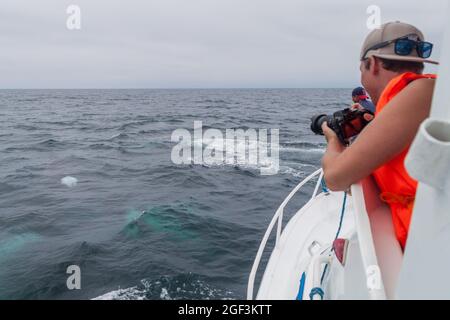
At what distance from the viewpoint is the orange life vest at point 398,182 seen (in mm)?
1635

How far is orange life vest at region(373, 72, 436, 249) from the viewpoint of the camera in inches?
64.4

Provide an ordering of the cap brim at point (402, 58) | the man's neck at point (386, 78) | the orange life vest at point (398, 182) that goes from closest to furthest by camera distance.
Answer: the orange life vest at point (398, 182) < the cap brim at point (402, 58) < the man's neck at point (386, 78)

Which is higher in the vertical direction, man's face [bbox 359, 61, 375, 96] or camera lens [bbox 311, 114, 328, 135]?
man's face [bbox 359, 61, 375, 96]

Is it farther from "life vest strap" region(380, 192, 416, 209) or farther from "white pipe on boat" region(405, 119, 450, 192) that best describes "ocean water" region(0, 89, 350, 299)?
"white pipe on boat" region(405, 119, 450, 192)

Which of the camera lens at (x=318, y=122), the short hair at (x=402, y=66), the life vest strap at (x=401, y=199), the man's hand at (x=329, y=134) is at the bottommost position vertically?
the life vest strap at (x=401, y=199)

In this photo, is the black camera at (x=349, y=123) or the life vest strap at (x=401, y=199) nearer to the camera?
the life vest strap at (x=401, y=199)

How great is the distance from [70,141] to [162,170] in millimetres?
10559

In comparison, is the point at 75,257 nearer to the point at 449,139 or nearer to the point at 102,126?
the point at 449,139

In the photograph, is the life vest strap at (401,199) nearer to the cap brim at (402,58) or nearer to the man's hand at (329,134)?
the man's hand at (329,134)

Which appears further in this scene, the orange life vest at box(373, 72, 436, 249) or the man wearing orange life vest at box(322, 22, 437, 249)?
the orange life vest at box(373, 72, 436, 249)

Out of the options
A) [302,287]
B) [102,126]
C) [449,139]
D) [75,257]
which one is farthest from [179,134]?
[449,139]

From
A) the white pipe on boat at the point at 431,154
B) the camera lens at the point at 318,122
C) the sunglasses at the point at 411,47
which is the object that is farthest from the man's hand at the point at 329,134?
the white pipe on boat at the point at 431,154

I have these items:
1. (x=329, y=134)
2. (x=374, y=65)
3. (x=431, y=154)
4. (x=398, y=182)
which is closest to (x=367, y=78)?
(x=374, y=65)

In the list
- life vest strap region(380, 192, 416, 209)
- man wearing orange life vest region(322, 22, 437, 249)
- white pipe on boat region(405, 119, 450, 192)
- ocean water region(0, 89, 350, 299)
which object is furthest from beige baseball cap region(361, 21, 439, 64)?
ocean water region(0, 89, 350, 299)
